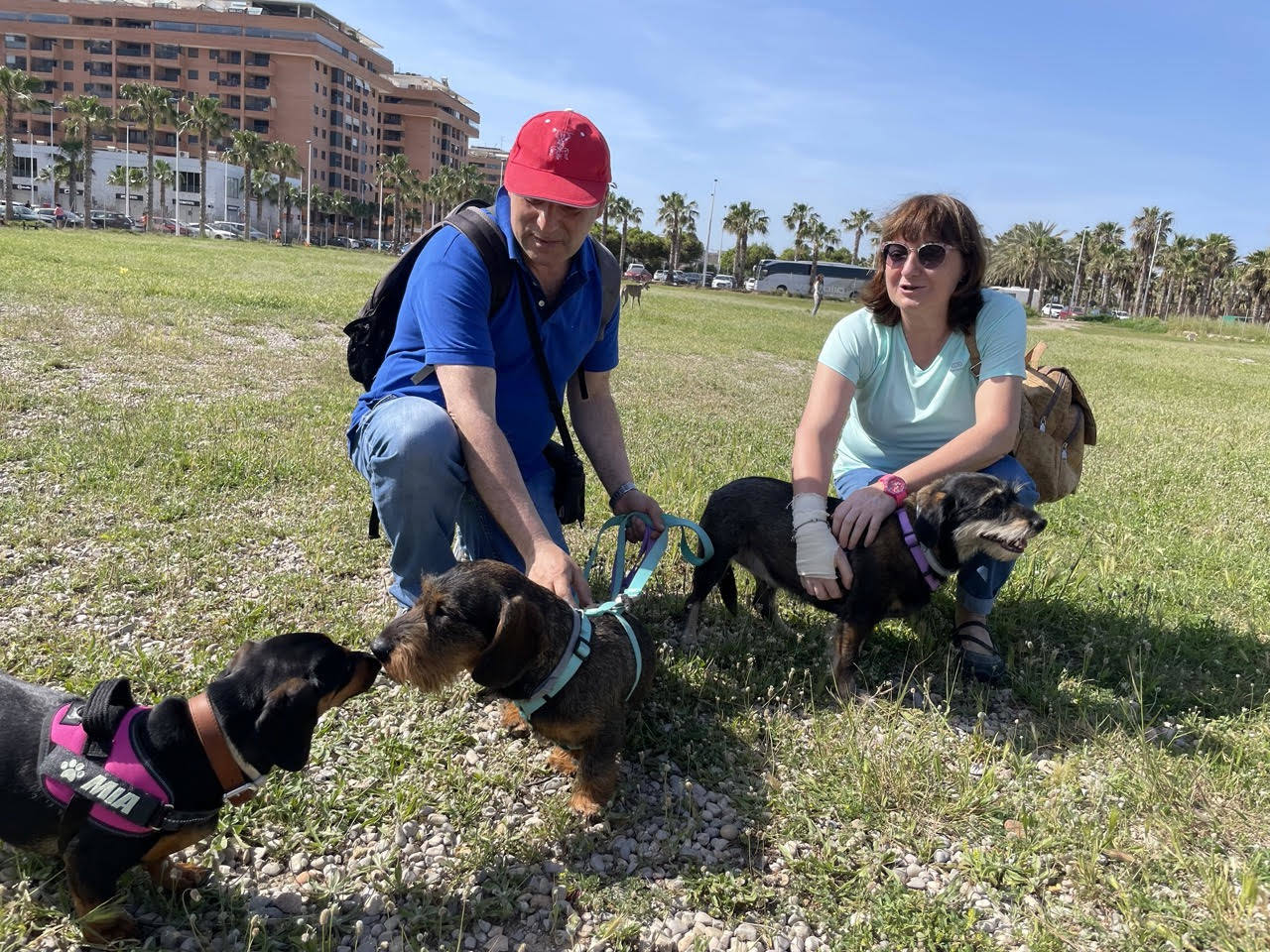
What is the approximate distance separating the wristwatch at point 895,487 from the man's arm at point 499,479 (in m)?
1.58

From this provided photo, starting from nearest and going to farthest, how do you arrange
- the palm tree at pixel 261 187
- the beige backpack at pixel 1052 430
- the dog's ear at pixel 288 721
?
1. the dog's ear at pixel 288 721
2. the beige backpack at pixel 1052 430
3. the palm tree at pixel 261 187

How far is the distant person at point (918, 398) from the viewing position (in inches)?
150

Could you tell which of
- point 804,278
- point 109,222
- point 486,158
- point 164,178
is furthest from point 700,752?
point 486,158

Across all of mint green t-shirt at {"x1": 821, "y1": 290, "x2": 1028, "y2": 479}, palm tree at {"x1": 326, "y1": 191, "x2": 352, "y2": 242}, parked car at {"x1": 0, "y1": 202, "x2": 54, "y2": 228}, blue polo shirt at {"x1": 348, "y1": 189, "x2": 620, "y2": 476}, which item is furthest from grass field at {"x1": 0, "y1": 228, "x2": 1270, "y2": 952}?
palm tree at {"x1": 326, "y1": 191, "x2": 352, "y2": 242}

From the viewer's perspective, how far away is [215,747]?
2348 mm

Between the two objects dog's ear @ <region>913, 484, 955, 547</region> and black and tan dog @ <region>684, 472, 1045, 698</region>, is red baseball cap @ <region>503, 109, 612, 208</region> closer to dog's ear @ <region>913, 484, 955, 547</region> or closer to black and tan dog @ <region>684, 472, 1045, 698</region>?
black and tan dog @ <region>684, 472, 1045, 698</region>

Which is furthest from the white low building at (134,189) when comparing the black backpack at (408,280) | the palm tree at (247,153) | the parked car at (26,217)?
the black backpack at (408,280)

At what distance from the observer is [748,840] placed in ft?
9.53

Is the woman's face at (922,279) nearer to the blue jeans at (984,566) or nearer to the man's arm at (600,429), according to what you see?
the blue jeans at (984,566)

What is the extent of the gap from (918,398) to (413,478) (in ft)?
8.52

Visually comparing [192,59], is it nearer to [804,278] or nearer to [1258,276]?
[804,278]

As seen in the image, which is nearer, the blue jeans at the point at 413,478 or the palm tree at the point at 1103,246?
the blue jeans at the point at 413,478

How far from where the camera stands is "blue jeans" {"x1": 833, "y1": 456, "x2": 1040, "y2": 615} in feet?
13.6

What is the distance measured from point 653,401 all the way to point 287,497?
609cm
